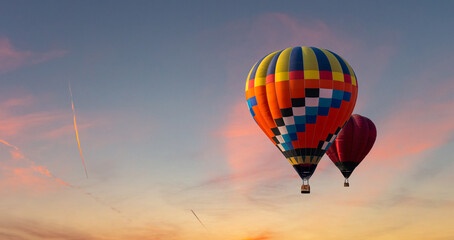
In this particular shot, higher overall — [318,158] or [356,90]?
[356,90]

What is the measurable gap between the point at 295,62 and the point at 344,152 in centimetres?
1407

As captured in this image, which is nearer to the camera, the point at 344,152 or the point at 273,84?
the point at 273,84

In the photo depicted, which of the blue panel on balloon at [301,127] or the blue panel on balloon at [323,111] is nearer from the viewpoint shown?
the blue panel on balloon at [323,111]

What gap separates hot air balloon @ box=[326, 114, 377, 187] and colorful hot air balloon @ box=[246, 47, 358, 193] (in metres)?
8.44

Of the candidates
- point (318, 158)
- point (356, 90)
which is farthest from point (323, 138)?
point (356, 90)

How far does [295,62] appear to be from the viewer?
Answer: 53281 millimetres

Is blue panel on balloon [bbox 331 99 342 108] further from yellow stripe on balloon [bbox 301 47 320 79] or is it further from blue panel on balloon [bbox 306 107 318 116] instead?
yellow stripe on balloon [bbox 301 47 320 79]

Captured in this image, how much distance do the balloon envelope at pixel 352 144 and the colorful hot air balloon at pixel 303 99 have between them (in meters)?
8.43

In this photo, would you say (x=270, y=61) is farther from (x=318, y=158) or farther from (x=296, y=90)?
(x=318, y=158)

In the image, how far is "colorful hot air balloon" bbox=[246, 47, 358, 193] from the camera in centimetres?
5294

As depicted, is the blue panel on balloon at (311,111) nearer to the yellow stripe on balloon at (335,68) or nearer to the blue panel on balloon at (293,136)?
the blue panel on balloon at (293,136)

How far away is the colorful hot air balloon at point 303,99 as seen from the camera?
52938mm

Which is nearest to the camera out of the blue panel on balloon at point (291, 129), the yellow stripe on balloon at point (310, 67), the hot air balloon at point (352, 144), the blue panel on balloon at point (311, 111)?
the yellow stripe on balloon at point (310, 67)

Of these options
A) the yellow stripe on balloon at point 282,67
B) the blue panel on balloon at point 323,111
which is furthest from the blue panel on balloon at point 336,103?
the yellow stripe on balloon at point 282,67
